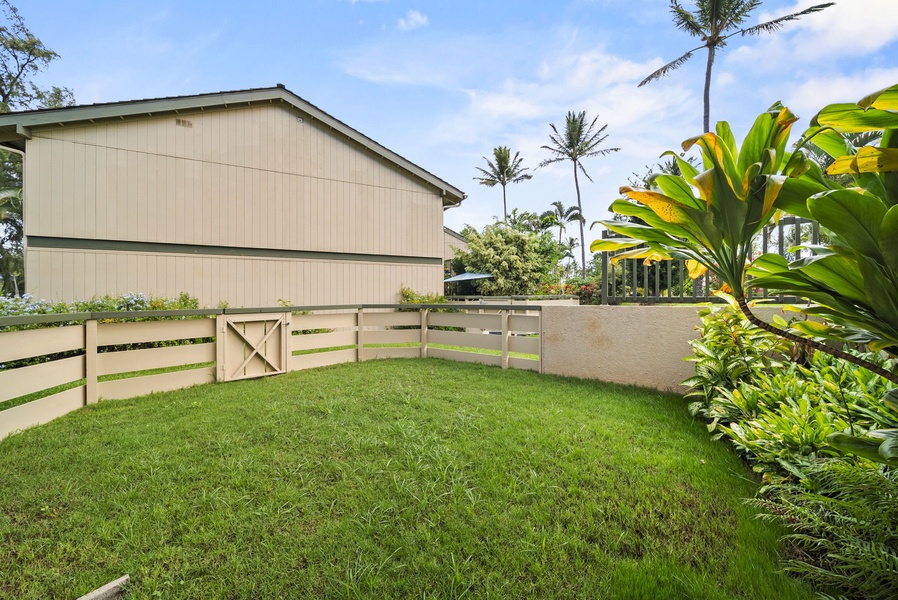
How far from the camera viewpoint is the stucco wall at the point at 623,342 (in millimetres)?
4496

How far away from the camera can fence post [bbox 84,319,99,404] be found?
421 centimetres

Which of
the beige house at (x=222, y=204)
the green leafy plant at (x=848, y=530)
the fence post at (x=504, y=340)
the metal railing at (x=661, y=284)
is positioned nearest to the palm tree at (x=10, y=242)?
the beige house at (x=222, y=204)

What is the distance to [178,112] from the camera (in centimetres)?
784

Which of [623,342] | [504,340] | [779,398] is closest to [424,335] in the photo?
[504,340]

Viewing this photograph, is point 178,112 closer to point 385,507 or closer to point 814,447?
point 385,507

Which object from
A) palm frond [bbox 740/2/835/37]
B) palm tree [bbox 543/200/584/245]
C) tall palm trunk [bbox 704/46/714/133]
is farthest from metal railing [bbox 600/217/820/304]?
palm tree [bbox 543/200/584/245]

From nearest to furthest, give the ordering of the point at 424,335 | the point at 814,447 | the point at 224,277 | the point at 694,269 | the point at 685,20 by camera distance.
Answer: the point at 694,269 → the point at 814,447 → the point at 424,335 → the point at 224,277 → the point at 685,20

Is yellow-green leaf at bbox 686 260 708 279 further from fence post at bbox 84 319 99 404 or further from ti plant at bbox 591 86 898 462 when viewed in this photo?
fence post at bbox 84 319 99 404

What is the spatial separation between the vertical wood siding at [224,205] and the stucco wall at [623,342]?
5763 millimetres

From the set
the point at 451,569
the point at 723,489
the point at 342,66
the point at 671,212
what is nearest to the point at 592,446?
the point at 723,489

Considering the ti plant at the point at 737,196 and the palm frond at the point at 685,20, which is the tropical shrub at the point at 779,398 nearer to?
the ti plant at the point at 737,196

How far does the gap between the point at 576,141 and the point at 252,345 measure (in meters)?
29.9

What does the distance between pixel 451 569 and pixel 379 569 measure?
0.31m

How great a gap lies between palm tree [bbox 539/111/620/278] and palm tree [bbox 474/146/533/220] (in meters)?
2.25
